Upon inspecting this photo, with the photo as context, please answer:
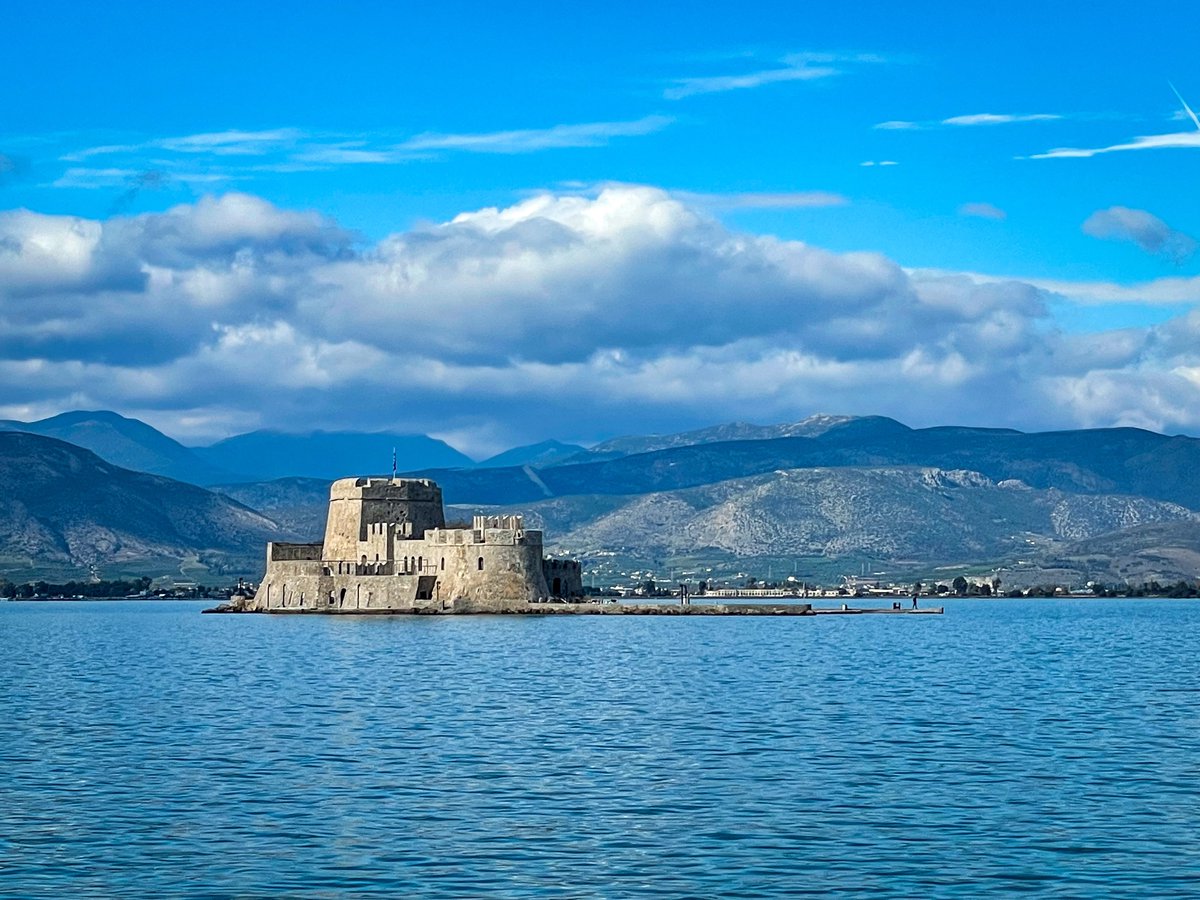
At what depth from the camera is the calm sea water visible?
27703 millimetres

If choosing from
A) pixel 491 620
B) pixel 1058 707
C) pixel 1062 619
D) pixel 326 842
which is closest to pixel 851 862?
pixel 326 842

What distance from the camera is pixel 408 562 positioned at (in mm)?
135625

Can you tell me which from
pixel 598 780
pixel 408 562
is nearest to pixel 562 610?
pixel 408 562

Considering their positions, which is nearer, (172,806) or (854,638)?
(172,806)

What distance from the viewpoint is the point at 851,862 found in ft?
92.9

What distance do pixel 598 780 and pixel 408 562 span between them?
99.3 metres

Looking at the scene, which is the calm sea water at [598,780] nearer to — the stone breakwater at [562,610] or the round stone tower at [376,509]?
the stone breakwater at [562,610]

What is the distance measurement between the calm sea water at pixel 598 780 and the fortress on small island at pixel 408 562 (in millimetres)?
53030

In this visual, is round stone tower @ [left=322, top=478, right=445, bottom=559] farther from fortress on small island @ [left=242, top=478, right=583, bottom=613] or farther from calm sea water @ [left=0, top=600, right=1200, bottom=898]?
calm sea water @ [left=0, top=600, right=1200, bottom=898]

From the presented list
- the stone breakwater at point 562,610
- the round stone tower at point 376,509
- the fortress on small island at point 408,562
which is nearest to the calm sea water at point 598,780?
the fortress on small island at point 408,562

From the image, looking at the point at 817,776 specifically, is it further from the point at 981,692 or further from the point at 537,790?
the point at 981,692

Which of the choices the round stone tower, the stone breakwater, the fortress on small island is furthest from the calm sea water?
the round stone tower

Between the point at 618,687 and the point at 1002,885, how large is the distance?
122ft

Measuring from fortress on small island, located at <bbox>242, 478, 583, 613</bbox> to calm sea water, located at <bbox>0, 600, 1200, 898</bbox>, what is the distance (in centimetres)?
5303
